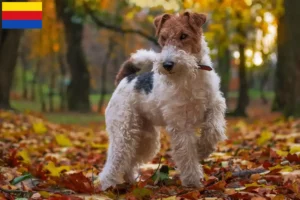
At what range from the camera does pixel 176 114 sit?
438 cm

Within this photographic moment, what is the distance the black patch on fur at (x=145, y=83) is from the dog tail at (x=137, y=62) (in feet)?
0.78

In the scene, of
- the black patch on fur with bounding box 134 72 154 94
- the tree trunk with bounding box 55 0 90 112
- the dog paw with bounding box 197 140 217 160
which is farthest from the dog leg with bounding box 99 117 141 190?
the tree trunk with bounding box 55 0 90 112

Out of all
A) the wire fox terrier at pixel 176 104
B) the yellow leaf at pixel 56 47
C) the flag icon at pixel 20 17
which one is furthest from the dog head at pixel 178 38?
the yellow leaf at pixel 56 47

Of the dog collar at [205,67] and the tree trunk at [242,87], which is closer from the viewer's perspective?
the dog collar at [205,67]

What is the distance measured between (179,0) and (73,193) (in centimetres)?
1097

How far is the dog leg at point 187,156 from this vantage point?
14.3 ft

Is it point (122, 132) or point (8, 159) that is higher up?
point (122, 132)

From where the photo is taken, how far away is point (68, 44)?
25062 millimetres

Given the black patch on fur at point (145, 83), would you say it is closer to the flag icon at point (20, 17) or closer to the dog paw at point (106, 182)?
the dog paw at point (106, 182)

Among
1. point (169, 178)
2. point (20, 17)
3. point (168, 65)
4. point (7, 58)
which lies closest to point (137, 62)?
point (169, 178)

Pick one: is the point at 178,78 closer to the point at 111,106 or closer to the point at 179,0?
the point at 111,106

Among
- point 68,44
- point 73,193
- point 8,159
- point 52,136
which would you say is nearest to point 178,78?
point 73,193

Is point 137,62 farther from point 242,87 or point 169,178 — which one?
point 242,87

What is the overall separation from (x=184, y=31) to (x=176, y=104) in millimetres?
648
